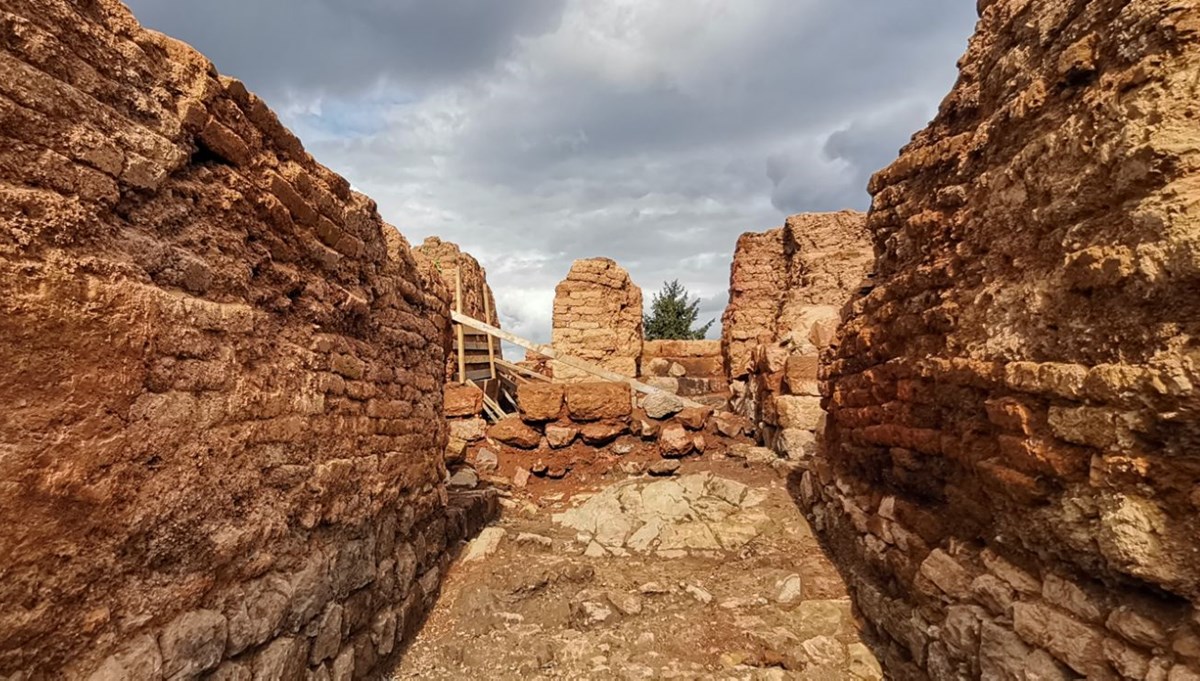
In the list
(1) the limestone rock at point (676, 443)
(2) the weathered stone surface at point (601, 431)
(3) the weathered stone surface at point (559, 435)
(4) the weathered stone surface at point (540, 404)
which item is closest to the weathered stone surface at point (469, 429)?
(4) the weathered stone surface at point (540, 404)

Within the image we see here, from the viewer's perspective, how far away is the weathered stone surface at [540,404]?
25.5 ft

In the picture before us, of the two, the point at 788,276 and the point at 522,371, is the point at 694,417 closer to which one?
the point at 788,276

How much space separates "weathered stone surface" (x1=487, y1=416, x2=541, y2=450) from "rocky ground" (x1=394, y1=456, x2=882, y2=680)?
1.55m

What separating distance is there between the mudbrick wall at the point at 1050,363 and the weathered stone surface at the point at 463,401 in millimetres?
5938

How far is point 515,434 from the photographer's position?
764 cm

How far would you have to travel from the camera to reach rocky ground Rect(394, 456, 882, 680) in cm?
335

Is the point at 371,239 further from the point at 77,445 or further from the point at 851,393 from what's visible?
the point at 851,393

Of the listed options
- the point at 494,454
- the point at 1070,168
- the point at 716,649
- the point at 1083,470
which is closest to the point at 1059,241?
the point at 1070,168

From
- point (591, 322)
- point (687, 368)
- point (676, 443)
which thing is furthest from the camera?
point (687, 368)

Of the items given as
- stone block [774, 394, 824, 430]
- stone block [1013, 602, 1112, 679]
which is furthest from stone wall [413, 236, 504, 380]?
stone block [1013, 602, 1112, 679]

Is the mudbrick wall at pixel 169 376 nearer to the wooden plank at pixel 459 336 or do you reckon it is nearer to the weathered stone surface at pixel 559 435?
the weathered stone surface at pixel 559 435

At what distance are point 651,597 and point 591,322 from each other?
682 centimetres

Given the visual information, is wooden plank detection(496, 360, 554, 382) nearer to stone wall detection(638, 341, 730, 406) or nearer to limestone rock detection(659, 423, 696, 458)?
stone wall detection(638, 341, 730, 406)

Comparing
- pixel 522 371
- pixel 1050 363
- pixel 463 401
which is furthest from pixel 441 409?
pixel 522 371
